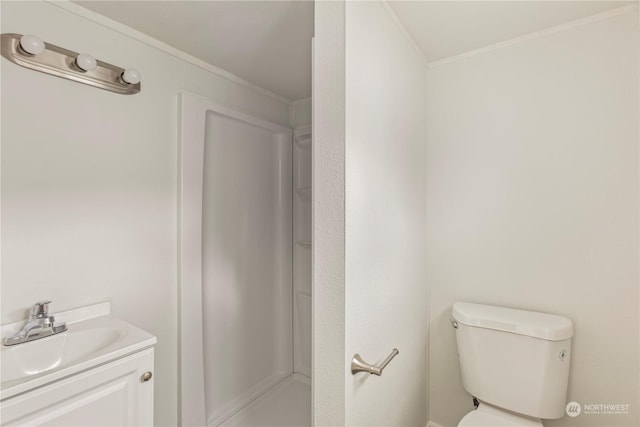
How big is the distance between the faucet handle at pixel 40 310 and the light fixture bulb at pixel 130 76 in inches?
37.7

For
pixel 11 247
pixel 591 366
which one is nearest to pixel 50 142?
pixel 11 247

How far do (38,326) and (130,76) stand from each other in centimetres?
106

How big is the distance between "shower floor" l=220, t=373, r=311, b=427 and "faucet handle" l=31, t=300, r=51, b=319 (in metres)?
1.22

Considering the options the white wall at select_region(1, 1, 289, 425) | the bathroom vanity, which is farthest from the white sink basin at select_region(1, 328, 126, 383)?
the white wall at select_region(1, 1, 289, 425)

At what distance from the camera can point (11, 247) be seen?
110 cm

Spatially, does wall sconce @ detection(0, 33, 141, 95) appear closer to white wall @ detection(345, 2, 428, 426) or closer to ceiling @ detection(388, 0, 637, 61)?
white wall @ detection(345, 2, 428, 426)

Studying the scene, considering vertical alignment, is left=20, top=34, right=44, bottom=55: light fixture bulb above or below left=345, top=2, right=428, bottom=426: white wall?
above

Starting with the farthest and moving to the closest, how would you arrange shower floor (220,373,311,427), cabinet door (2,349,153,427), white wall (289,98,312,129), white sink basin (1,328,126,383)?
1. white wall (289,98,312,129)
2. shower floor (220,373,311,427)
3. white sink basin (1,328,126,383)
4. cabinet door (2,349,153,427)

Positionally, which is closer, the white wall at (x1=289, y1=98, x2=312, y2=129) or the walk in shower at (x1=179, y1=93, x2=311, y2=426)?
the walk in shower at (x1=179, y1=93, x2=311, y2=426)

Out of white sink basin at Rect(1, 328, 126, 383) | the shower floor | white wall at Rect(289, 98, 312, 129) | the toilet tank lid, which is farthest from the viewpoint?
white wall at Rect(289, 98, 312, 129)

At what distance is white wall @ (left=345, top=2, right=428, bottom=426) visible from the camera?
954 millimetres

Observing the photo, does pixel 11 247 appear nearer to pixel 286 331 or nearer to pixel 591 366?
pixel 286 331

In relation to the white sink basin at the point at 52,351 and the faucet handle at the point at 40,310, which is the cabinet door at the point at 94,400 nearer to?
the white sink basin at the point at 52,351

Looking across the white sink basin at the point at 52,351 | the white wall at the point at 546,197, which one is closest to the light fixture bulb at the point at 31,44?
the white sink basin at the point at 52,351
